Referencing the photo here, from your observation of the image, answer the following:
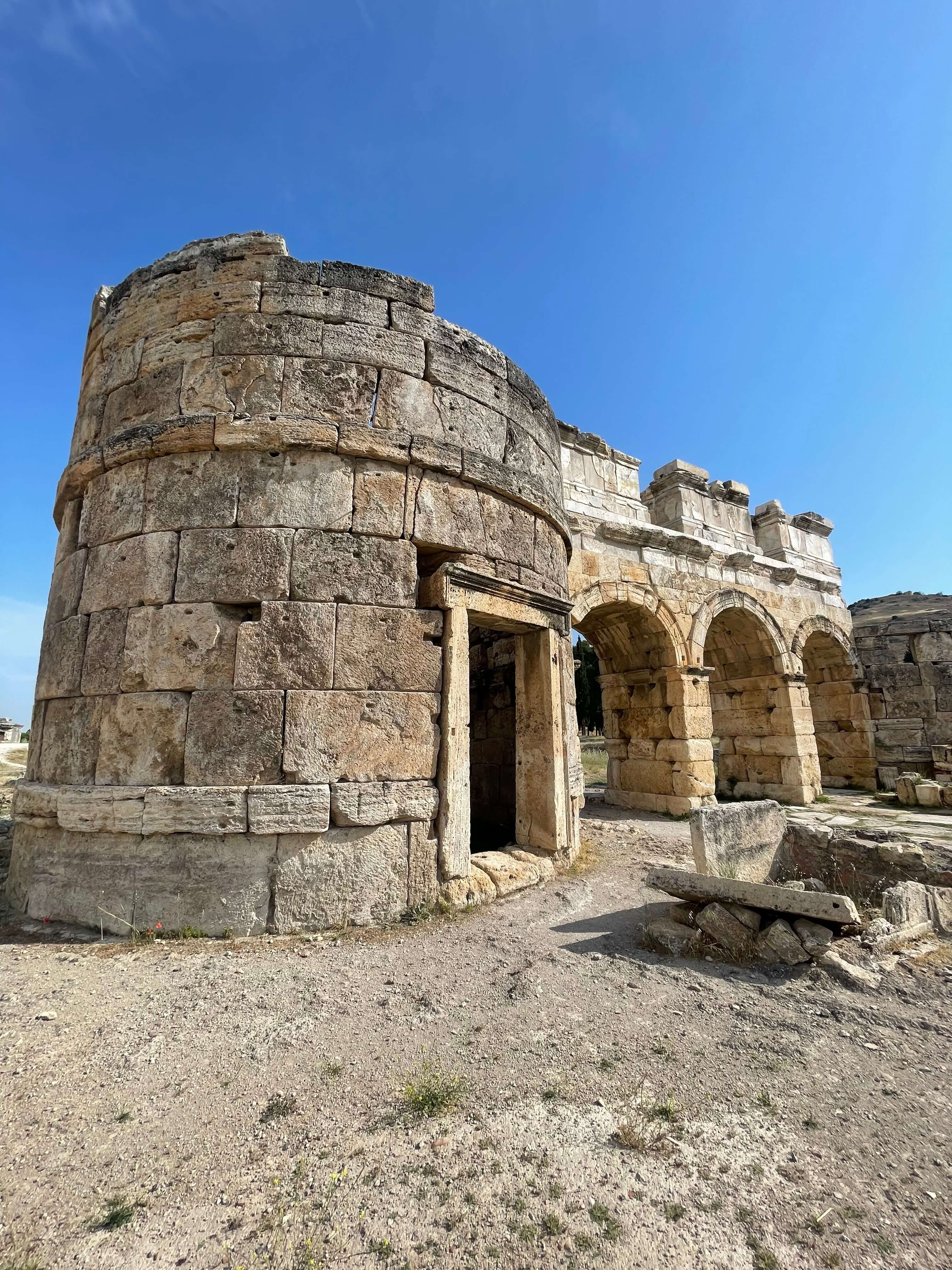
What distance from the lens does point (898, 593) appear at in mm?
14367

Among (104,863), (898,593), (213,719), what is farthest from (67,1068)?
(898,593)

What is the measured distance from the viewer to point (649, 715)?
31.7 feet

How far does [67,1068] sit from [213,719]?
1.99 meters

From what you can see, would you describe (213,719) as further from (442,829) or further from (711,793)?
(711,793)

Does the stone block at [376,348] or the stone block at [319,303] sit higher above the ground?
the stone block at [319,303]

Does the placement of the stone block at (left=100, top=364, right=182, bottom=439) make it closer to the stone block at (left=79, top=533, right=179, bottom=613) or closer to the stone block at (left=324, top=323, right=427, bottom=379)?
the stone block at (left=79, top=533, right=179, bottom=613)

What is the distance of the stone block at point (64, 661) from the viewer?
4312 mm

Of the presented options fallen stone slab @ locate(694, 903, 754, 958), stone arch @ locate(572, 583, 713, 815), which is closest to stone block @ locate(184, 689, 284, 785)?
fallen stone slab @ locate(694, 903, 754, 958)

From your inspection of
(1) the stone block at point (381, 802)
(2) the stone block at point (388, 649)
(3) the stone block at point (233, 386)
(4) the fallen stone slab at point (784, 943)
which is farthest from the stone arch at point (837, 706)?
(3) the stone block at point (233, 386)

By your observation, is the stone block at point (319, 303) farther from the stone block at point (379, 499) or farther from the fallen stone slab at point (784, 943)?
the fallen stone slab at point (784, 943)

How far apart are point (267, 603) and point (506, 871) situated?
2.86 metres

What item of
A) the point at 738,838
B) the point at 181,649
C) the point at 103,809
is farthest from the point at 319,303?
the point at 738,838

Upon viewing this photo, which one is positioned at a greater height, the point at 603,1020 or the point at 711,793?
the point at 711,793

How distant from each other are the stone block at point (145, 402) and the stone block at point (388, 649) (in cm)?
225
